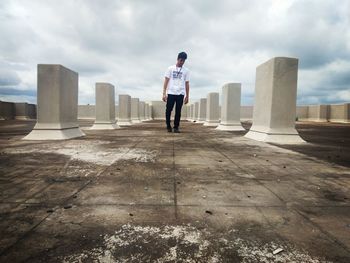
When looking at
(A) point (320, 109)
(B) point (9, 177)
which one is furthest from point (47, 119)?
(A) point (320, 109)

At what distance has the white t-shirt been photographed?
7.63m

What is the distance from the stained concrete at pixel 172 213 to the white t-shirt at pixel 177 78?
190 inches

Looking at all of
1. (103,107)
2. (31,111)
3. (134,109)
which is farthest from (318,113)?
(31,111)

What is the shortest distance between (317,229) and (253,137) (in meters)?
5.44

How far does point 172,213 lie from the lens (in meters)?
1.71

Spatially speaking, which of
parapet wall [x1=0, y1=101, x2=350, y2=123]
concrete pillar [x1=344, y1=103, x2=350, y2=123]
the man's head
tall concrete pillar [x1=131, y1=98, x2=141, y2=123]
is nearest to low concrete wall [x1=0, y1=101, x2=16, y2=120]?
parapet wall [x1=0, y1=101, x2=350, y2=123]

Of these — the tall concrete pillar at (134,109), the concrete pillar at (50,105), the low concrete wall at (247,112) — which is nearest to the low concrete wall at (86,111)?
the tall concrete pillar at (134,109)

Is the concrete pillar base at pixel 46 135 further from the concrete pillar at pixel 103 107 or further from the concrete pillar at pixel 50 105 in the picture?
the concrete pillar at pixel 103 107

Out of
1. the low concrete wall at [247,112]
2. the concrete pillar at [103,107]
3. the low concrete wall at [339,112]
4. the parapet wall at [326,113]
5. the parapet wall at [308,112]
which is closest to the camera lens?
the concrete pillar at [103,107]

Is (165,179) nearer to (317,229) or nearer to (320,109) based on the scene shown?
(317,229)

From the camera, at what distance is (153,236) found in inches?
55.1

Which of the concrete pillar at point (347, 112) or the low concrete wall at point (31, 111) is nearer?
the concrete pillar at point (347, 112)

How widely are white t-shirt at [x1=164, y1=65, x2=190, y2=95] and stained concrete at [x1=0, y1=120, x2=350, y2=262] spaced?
15.8 feet

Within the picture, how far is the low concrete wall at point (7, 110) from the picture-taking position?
2209 cm
